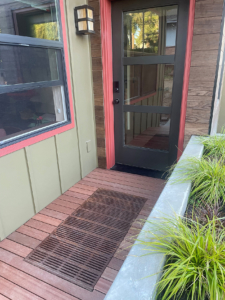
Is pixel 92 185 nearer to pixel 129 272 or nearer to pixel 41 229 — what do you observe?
pixel 41 229

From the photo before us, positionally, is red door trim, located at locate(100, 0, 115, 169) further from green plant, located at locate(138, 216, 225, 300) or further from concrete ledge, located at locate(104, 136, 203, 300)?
green plant, located at locate(138, 216, 225, 300)

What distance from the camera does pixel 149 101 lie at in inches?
109

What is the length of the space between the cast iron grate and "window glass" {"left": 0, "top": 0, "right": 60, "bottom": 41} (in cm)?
175

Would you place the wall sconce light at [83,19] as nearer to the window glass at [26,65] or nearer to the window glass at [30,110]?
the window glass at [26,65]

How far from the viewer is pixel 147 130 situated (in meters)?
2.94

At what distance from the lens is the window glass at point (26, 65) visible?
175 cm

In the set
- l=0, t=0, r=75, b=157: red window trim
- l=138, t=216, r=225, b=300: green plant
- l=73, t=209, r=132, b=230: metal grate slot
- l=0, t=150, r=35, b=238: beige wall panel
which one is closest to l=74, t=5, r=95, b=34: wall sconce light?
l=0, t=0, r=75, b=157: red window trim

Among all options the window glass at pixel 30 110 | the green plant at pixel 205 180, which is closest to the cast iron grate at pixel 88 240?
the green plant at pixel 205 180

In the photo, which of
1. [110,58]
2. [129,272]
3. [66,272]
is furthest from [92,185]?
[129,272]

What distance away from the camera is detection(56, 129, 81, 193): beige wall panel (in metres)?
2.46

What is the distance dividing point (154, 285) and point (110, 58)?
2605 millimetres

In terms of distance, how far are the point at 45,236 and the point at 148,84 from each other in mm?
2086

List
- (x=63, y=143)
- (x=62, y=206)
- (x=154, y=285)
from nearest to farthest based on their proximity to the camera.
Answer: (x=154, y=285)
(x=62, y=206)
(x=63, y=143)

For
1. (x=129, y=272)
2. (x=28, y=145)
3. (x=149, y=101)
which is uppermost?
(x=149, y=101)
